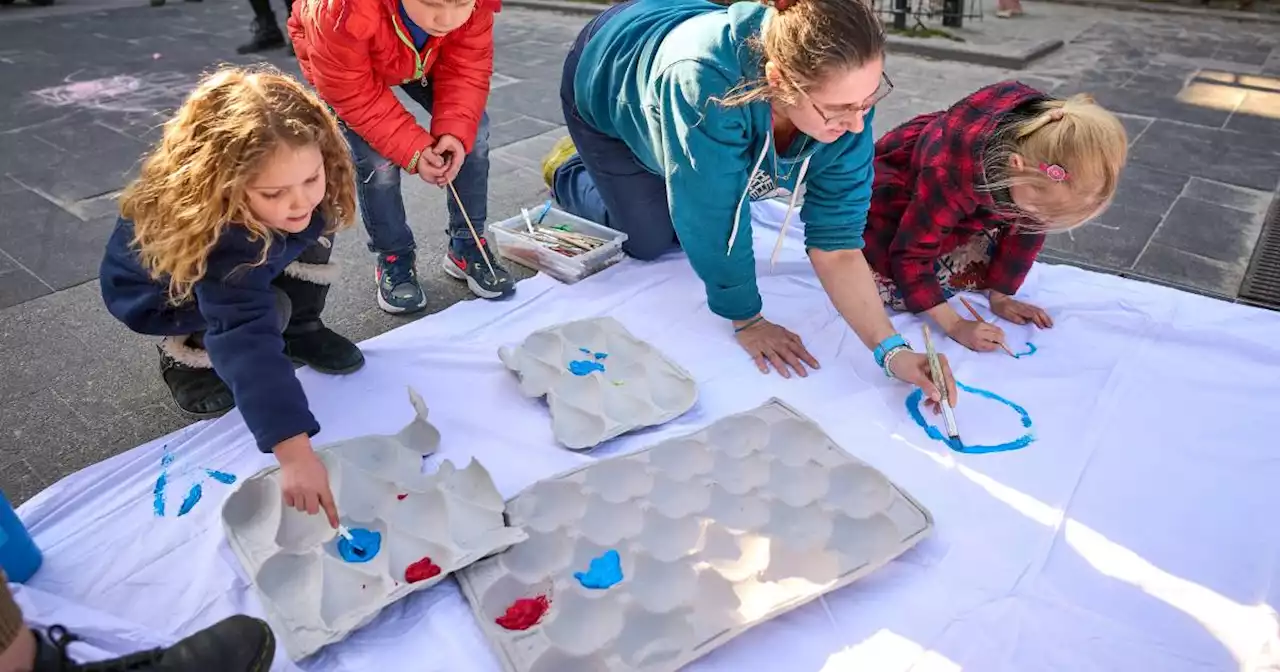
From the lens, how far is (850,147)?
172 centimetres

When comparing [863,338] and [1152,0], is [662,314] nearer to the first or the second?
[863,338]

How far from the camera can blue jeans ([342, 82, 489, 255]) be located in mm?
1964

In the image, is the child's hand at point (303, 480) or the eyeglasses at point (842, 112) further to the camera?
the eyeglasses at point (842, 112)

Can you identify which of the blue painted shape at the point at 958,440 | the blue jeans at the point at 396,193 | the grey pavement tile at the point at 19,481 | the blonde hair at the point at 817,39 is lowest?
the blue painted shape at the point at 958,440

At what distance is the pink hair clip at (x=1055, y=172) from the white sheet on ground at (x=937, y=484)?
417 mm

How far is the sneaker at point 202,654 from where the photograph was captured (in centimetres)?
108

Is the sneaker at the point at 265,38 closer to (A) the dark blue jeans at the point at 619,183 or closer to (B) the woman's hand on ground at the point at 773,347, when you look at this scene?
(A) the dark blue jeans at the point at 619,183

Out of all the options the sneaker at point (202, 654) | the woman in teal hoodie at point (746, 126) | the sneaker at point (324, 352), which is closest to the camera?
the sneaker at point (202, 654)

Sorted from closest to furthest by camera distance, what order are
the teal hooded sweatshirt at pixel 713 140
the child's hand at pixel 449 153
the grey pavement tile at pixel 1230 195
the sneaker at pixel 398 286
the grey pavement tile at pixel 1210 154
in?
the teal hooded sweatshirt at pixel 713 140 < the child's hand at pixel 449 153 < the sneaker at pixel 398 286 < the grey pavement tile at pixel 1230 195 < the grey pavement tile at pixel 1210 154

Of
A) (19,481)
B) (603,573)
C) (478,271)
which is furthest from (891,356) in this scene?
(19,481)

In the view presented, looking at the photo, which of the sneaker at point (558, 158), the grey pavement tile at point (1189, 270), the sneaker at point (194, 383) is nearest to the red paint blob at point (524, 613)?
the sneaker at point (194, 383)

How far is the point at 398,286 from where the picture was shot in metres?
2.09

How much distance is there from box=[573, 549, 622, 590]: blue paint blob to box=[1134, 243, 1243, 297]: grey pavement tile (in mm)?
1792

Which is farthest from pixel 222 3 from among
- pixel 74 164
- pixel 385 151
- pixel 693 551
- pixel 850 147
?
pixel 693 551
